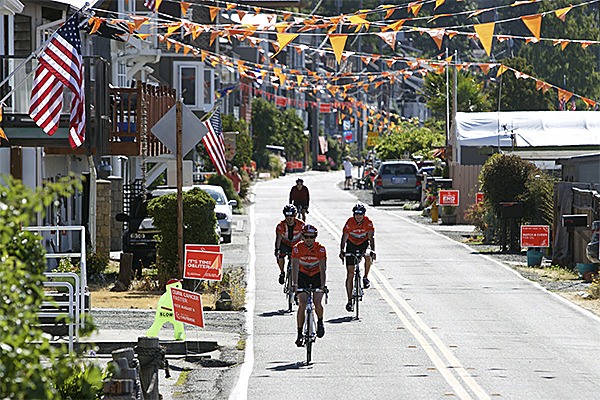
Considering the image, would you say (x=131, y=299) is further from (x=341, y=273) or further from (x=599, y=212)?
(x=599, y=212)

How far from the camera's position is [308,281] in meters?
15.4

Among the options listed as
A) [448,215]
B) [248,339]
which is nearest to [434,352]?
[248,339]

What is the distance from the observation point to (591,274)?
24.0m

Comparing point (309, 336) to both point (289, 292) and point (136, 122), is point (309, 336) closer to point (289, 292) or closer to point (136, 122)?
point (289, 292)

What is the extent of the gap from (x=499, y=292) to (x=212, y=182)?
2603 cm

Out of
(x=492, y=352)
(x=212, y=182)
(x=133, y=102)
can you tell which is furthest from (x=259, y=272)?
(x=212, y=182)

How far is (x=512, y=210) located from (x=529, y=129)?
15.0m

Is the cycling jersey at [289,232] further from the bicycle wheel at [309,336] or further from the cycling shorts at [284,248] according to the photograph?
the bicycle wheel at [309,336]

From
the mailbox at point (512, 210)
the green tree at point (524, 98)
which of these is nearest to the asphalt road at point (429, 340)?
the mailbox at point (512, 210)

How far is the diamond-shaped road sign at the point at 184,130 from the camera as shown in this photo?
18.7m

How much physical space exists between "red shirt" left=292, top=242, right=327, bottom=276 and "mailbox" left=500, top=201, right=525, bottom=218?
15603 millimetres

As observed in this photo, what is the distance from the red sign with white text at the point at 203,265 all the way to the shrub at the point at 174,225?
416 cm

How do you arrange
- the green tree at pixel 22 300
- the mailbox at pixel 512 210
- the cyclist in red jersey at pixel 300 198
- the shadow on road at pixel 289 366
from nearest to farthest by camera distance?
the green tree at pixel 22 300 < the shadow on road at pixel 289 366 < the mailbox at pixel 512 210 < the cyclist in red jersey at pixel 300 198

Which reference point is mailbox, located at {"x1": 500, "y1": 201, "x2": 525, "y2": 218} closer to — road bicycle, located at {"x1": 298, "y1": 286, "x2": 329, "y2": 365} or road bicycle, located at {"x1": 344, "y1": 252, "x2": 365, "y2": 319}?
road bicycle, located at {"x1": 344, "y1": 252, "x2": 365, "y2": 319}
